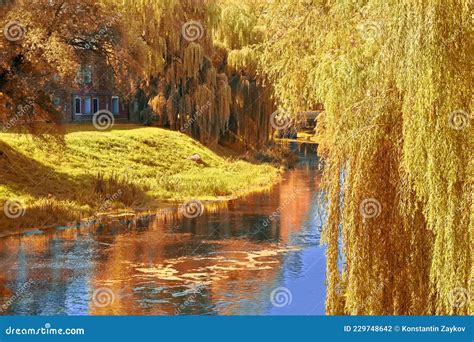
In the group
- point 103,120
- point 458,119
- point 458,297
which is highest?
point 103,120

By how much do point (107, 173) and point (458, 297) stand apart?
28.1 m

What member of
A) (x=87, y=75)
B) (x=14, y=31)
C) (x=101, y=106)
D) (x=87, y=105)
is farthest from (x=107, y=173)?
(x=101, y=106)

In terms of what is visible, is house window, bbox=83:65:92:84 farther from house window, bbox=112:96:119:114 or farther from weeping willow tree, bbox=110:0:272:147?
house window, bbox=112:96:119:114

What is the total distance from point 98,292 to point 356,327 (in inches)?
349

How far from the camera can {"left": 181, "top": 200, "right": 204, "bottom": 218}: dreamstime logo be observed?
A: 102ft

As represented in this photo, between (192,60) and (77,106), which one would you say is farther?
(77,106)

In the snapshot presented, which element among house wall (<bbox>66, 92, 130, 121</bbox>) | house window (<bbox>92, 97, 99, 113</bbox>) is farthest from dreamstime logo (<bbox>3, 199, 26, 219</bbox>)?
house window (<bbox>92, 97, 99, 113</bbox>)

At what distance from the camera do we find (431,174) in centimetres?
1055

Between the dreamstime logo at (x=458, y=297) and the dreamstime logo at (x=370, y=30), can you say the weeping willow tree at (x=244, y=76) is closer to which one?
the dreamstime logo at (x=370, y=30)

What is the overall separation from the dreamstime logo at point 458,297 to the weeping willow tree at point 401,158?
14 mm

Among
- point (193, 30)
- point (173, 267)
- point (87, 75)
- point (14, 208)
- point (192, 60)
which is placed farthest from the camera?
point (87, 75)

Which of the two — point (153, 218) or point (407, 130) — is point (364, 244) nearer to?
point (407, 130)

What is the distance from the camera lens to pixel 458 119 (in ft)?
35.1

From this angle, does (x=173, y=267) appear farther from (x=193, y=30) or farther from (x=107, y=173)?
(x=193, y=30)
